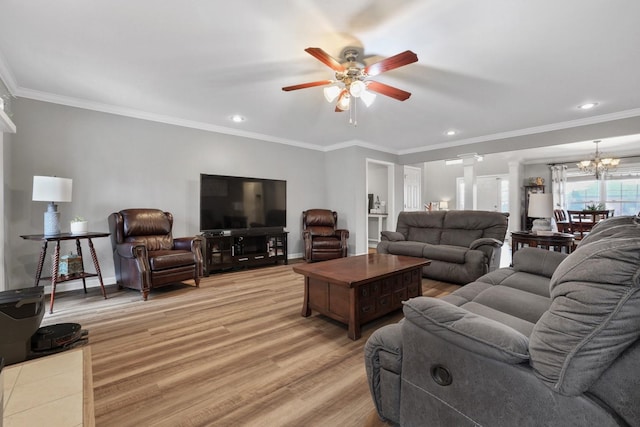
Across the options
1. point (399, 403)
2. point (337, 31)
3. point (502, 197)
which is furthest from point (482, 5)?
point (502, 197)

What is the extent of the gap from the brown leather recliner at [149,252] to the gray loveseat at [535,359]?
2928mm

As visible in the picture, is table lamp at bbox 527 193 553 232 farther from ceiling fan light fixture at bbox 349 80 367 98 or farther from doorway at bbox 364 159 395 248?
doorway at bbox 364 159 395 248

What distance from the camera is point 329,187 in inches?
247

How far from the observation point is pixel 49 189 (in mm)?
2936

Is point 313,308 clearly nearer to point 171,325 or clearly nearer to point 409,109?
point 171,325

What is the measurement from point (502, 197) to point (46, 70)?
34.2 ft

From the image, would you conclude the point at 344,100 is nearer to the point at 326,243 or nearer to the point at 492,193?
the point at 326,243

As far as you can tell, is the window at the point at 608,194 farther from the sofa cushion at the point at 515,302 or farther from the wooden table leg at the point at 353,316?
the wooden table leg at the point at 353,316

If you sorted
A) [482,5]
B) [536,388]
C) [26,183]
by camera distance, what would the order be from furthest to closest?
[26,183] < [482,5] < [536,388]

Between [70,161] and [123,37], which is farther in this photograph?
[70,161]

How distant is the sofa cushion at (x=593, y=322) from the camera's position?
760 mm

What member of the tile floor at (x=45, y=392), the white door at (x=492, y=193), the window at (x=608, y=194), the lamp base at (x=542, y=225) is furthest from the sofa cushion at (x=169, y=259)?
the window at (x=608, y=194)

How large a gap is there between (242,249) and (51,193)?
8.16 feet

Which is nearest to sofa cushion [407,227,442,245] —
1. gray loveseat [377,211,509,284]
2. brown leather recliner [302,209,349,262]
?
gray loveseat [377,211,509,284]
